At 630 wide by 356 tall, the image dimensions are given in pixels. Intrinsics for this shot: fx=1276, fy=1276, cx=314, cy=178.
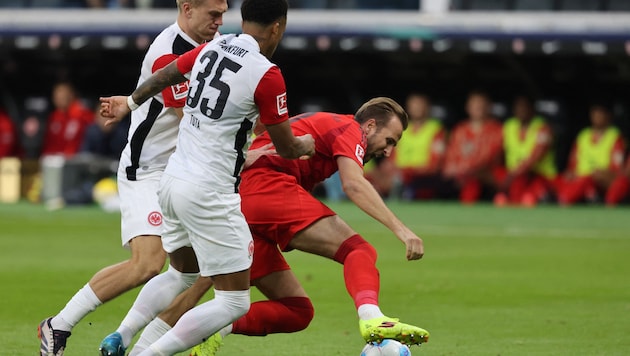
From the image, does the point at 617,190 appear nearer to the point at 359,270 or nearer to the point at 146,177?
the point at 146,177

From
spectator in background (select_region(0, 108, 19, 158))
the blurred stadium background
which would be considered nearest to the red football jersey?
the blurred stadium background

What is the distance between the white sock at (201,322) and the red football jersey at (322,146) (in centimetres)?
110

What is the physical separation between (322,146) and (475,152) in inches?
586

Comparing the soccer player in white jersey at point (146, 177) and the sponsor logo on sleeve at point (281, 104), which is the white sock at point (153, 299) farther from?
the sponsor logo on sleeve at point (281, 104)

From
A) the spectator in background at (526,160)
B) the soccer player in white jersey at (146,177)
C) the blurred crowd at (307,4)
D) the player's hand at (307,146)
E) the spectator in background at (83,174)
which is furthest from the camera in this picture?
the blurred crowd at (307,4)

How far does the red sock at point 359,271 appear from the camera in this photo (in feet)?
22.5

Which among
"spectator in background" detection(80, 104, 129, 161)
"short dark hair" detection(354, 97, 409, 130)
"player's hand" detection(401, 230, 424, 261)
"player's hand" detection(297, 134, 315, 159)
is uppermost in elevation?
"short dark hair" detection(354, 97, 409, 130)

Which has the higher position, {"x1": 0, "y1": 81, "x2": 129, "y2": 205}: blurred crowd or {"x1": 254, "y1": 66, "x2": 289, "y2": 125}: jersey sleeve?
{"x1": 254, "y1": 66, "x2": 289, "y2": 125}: jersey sleeve

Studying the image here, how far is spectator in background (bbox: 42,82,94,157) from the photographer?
2348 cm

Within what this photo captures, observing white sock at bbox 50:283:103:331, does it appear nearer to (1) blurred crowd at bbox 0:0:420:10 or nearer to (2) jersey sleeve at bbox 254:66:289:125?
(2) jersey sleeve at bbox 254:66:289:125

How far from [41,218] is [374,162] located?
660 centimetres

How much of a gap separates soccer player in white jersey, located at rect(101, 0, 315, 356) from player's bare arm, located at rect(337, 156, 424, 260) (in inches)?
19.2

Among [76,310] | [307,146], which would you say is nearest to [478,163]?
[76,310]

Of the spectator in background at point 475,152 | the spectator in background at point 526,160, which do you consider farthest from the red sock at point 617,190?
the spectator in background at point 475,152
